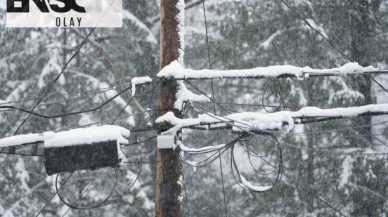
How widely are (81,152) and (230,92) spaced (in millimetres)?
9576

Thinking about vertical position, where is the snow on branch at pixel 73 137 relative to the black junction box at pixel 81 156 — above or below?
above

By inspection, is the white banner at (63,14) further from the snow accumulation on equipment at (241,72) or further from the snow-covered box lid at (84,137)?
the snow-covered box lid at (84,137)

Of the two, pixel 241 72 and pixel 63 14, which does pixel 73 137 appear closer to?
pixel 241 72

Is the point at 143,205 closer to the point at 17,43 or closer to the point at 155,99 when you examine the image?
the point at 155,99

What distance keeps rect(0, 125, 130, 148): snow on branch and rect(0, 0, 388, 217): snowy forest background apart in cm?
732

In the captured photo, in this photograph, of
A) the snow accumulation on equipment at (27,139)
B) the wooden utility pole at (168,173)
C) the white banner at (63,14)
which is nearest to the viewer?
the snow accumulation on equipment at (27,139)

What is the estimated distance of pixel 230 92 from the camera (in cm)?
1412

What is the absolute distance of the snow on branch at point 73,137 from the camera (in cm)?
491

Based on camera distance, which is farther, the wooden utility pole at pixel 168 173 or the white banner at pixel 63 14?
the white banner at pixel 63 14

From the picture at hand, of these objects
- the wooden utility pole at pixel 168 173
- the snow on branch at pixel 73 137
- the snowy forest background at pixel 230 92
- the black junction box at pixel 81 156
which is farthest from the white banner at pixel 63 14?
the black junction box at pixel 81 156

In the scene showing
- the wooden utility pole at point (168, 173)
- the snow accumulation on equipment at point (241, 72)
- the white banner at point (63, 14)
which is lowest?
the wooden utility pole at point (168, 173)

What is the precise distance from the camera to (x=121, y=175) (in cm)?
1277

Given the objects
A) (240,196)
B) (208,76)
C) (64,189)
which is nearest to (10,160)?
(64,189)

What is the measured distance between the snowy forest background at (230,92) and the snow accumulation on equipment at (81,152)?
742cm
